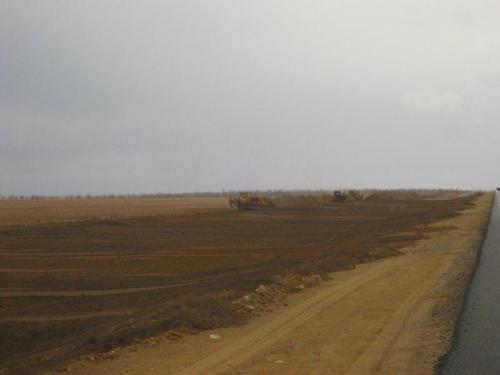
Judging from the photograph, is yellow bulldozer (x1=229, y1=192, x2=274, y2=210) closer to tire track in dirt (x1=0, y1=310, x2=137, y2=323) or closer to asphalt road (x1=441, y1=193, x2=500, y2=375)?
asphalt road (x1=441, y1=193, x2=500, y2=375)

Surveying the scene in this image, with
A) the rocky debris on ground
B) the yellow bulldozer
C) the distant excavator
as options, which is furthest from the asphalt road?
the distant excavator

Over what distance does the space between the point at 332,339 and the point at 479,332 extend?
251cm

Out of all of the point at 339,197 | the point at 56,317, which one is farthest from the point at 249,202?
the point at 56,317

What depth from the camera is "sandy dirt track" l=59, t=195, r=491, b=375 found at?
9.26 meters

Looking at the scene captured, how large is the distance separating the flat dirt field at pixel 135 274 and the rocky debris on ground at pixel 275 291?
13.8 inches

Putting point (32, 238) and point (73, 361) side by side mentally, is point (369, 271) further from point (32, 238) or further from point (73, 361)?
point (32, 238)

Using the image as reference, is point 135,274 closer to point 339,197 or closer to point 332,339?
point 332,339

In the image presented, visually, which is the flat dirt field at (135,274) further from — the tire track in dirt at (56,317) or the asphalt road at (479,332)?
the asphalt road at (479,332)

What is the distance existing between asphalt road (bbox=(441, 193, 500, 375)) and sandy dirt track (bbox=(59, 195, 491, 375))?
0.84 ft

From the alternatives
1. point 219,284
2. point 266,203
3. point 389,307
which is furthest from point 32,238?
point 266,203

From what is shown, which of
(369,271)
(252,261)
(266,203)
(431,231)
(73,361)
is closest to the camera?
(73,361)

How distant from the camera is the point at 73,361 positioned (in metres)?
10.1

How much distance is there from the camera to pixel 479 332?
1107 centimetres

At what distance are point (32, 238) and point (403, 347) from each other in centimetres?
2753
